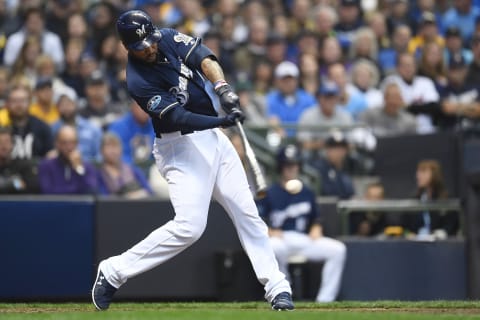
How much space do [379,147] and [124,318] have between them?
6.50 m

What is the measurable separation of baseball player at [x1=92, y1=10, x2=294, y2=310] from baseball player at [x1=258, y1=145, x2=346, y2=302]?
359cm

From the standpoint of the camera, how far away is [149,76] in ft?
24.7

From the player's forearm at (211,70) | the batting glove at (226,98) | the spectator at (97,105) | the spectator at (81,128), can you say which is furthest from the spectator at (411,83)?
the batting glove at (226,98)

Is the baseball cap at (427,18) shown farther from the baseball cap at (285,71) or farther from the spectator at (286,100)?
the spectator at (286,100)

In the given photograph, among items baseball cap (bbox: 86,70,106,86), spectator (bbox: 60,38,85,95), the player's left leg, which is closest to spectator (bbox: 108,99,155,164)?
baseball cap (bbox: 86,70,106,86)

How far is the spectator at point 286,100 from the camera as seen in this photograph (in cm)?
1359

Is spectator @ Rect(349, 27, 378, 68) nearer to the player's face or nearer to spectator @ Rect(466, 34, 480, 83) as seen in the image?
spectator @ Rect(466, 34, 480, 83)

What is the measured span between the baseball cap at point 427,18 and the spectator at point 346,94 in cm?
201

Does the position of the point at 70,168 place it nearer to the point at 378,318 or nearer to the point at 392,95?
the point at 392,95

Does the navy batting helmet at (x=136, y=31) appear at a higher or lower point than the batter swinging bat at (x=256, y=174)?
higher

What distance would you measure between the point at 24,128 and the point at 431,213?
14.5ft

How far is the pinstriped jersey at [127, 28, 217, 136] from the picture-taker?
24.5 ft

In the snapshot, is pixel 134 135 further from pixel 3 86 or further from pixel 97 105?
pixel 3 86

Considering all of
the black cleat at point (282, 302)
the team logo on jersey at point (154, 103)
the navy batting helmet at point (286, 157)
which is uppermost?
the team logo on jersey at point (154, 103)
